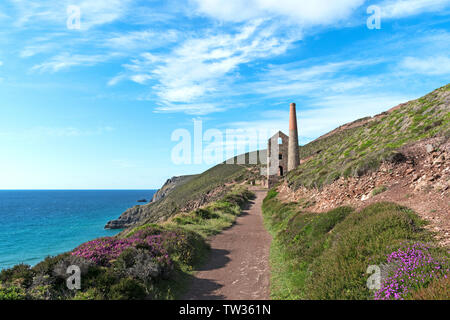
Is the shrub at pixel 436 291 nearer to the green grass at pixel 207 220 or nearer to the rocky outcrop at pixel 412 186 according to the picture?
the rocky outcrop at pixel 412 186

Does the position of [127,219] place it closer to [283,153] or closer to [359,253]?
[283,153]

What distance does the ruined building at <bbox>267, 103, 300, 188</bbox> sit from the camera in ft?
127

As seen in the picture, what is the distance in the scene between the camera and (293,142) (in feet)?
128

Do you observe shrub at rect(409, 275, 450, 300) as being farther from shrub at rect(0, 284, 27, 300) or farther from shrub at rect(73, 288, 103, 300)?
shrub at rect(0, 284, 27, 300)

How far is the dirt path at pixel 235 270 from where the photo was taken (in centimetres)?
771

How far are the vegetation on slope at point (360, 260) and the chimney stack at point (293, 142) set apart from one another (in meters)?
28.8

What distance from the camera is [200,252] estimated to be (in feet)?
39.2

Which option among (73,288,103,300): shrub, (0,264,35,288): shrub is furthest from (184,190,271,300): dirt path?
(0,264,35,288): shrub

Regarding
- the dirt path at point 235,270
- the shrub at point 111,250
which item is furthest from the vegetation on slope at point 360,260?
the shrub at point 111,250

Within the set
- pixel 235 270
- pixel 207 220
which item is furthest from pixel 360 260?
pixel 207 220

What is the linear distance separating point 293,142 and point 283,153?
2964 millimetres

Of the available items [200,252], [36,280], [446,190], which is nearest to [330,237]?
[446,190]

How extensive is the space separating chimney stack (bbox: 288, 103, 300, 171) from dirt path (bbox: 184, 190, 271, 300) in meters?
23.4
